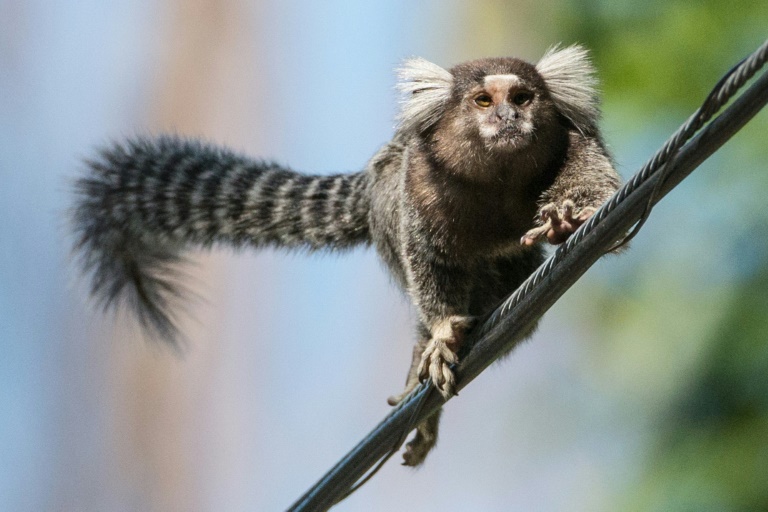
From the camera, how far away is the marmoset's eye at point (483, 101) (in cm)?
420

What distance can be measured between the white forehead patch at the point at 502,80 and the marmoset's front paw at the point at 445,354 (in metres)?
0.97

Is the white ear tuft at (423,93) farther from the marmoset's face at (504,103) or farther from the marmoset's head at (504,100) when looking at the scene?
the marmoset's face at (504,103)

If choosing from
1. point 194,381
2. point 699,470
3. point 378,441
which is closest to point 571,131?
point 378,441

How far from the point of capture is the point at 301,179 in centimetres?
543

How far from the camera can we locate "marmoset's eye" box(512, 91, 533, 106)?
13.6 feet

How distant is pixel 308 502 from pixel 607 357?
8.58 metres

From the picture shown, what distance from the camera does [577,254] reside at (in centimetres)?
287

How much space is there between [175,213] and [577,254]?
3135 millimetres

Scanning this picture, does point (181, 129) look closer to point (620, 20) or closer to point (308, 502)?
point (620, 20)

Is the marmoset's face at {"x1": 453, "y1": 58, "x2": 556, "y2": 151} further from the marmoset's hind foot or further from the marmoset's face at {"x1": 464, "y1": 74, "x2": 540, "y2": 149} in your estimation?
the marmoset's hind foot

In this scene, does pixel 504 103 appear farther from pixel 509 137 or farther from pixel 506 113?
pixel 509 137

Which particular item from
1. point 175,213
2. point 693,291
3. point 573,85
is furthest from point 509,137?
point 693,291

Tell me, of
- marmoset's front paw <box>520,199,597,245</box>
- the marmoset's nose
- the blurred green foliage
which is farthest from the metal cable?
the blurred green foliage

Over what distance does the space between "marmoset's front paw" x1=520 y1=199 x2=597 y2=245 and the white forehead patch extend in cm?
80
